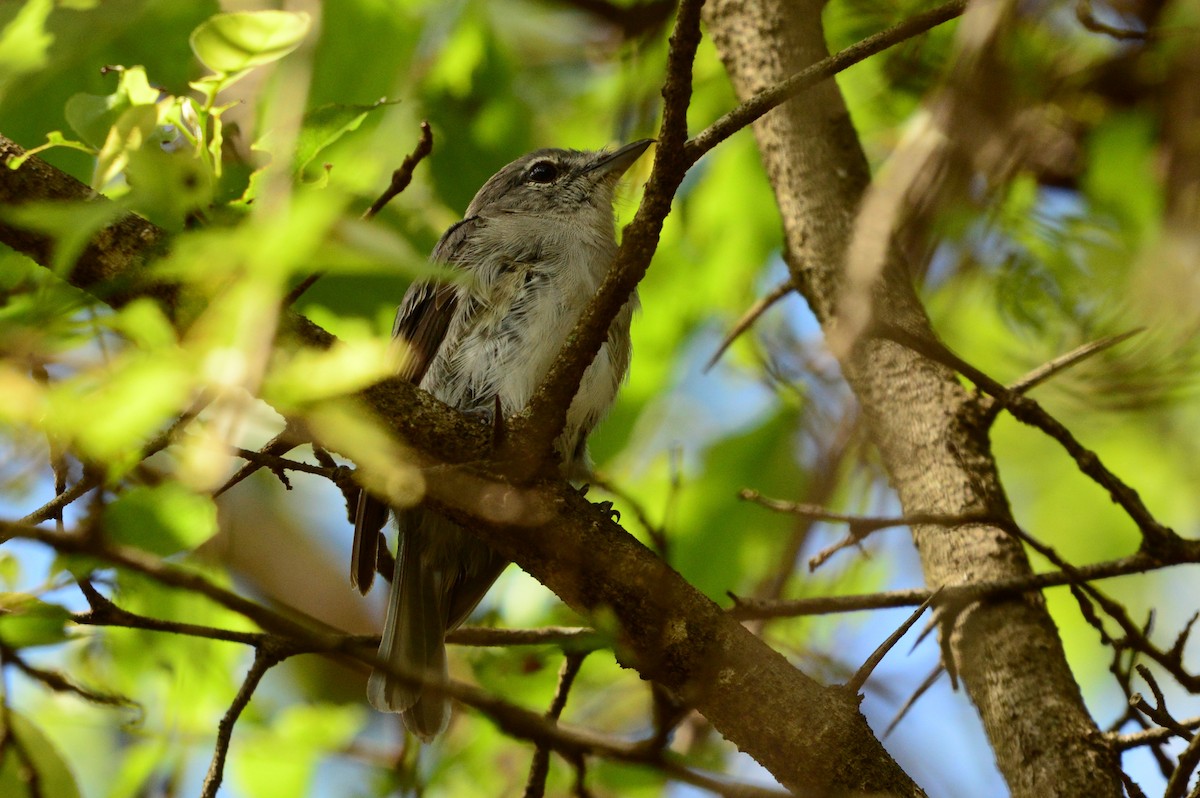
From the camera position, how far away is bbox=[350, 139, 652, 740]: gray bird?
4102 mm

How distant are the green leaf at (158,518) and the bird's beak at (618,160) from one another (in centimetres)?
352

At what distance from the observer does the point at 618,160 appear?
527 cm

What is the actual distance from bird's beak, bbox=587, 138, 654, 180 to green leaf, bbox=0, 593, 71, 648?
140 inches

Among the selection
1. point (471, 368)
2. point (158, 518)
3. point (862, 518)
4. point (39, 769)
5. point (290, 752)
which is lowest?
point (39, 769)

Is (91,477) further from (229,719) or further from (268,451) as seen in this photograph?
(229,719)

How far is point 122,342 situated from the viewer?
8.52ft

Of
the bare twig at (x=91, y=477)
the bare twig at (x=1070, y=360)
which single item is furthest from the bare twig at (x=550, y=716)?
the bare twig at (x=1070, y=360)

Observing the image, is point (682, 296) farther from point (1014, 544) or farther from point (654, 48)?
point (1014, 544)

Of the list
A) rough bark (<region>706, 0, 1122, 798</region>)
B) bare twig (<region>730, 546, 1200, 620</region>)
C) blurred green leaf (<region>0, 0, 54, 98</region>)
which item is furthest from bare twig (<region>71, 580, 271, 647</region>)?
rough bark (<region>706, 0, 1122, 798</region>)

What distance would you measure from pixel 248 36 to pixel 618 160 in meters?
3.35

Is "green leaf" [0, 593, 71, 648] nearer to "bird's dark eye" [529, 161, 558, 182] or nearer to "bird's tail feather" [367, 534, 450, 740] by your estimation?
"bird's tail feather" [367, 534, 450, 740]

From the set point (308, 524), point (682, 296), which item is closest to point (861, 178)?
point (682, 296)

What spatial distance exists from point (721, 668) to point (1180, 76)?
3125mm

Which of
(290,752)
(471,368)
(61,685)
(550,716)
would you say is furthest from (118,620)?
(471,368)
